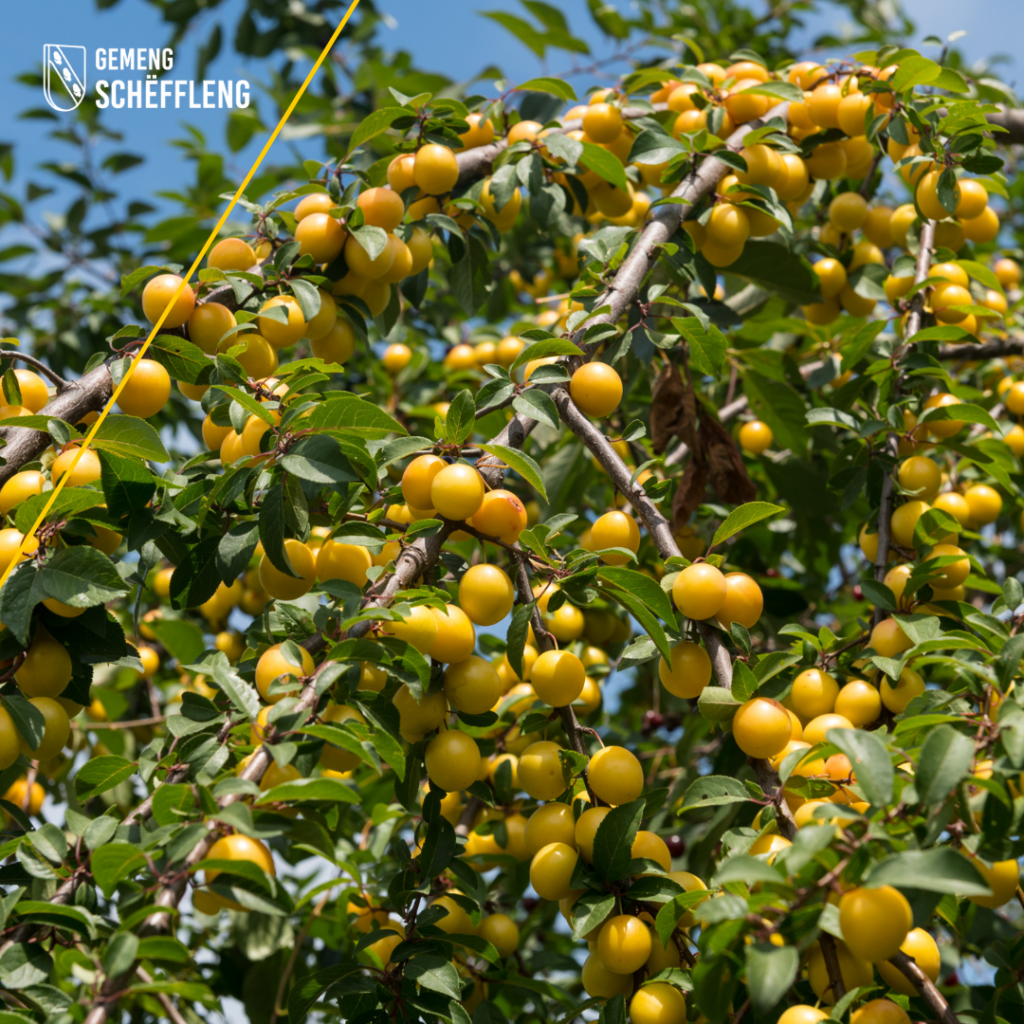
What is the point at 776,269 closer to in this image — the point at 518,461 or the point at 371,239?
the point at 371,239

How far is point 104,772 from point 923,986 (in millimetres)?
959

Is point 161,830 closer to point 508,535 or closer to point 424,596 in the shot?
point 424,596

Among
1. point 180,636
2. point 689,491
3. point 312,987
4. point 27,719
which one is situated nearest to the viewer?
point 27,719

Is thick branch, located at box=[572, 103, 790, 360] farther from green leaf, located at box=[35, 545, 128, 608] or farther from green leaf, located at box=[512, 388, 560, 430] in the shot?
green leaf, located at box=[35, 545, 128, 608]

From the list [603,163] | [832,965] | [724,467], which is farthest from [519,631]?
[603,163]

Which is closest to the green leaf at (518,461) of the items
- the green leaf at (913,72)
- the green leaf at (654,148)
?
the green leaf at (654,148)

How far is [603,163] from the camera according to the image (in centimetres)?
177

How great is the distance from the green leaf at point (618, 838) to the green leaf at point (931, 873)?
344mm

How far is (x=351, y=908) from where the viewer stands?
6.00ft

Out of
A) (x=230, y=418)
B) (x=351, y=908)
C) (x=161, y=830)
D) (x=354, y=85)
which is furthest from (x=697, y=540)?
(x=354, y=85)

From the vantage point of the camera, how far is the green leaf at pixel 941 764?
85cm

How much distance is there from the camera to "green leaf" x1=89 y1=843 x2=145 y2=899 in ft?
2.95

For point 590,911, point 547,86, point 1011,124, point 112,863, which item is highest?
point 1011,124

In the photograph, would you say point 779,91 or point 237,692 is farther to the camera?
point 779,91
